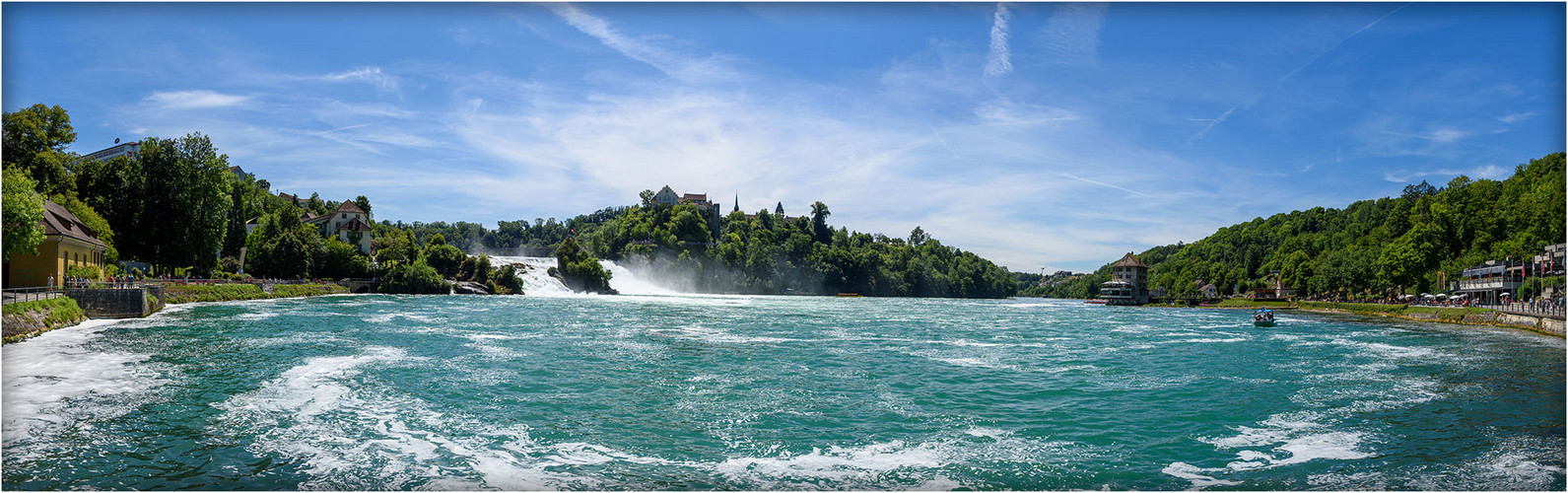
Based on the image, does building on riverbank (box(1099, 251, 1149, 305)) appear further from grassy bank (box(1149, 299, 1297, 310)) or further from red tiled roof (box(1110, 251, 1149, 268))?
grassy bank (box(1149, 299, 1297, 310))

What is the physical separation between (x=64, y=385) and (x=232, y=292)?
151 feet

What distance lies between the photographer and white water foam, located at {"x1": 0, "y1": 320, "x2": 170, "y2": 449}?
11977mm

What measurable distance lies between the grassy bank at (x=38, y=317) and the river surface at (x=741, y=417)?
3.42ft

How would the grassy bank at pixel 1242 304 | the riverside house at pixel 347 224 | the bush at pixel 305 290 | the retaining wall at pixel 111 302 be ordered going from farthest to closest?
the riverside house at pixel 347 224 → the grassy bank at pixel 1242 304 → the bush at pixel 305 290 → the retaining wall at pixel 111 302

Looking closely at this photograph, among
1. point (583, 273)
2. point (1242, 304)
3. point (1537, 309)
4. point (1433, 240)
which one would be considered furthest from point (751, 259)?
point (1537, 309)

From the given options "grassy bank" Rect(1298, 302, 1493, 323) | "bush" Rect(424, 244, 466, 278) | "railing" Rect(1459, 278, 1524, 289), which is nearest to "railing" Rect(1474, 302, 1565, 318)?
"grassy bank" Rect(1298, 302, 1493, 323)

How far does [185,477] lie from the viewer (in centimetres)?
912

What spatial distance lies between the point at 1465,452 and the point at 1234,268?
160998 mm

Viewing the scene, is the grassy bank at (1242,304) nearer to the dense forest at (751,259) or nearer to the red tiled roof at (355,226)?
the dense forest at (751,259)

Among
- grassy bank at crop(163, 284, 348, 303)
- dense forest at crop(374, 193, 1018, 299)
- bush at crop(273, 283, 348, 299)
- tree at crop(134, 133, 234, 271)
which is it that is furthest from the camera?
dense forest at crop(374, 193, 1018, 299)

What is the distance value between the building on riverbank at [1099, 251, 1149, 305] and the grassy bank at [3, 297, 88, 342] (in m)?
112

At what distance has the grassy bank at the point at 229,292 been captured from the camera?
48.0 m

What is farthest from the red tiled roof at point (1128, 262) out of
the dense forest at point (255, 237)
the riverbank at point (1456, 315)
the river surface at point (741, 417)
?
the river surface at point (741, 417)

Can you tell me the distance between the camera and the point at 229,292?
53.5 metres
